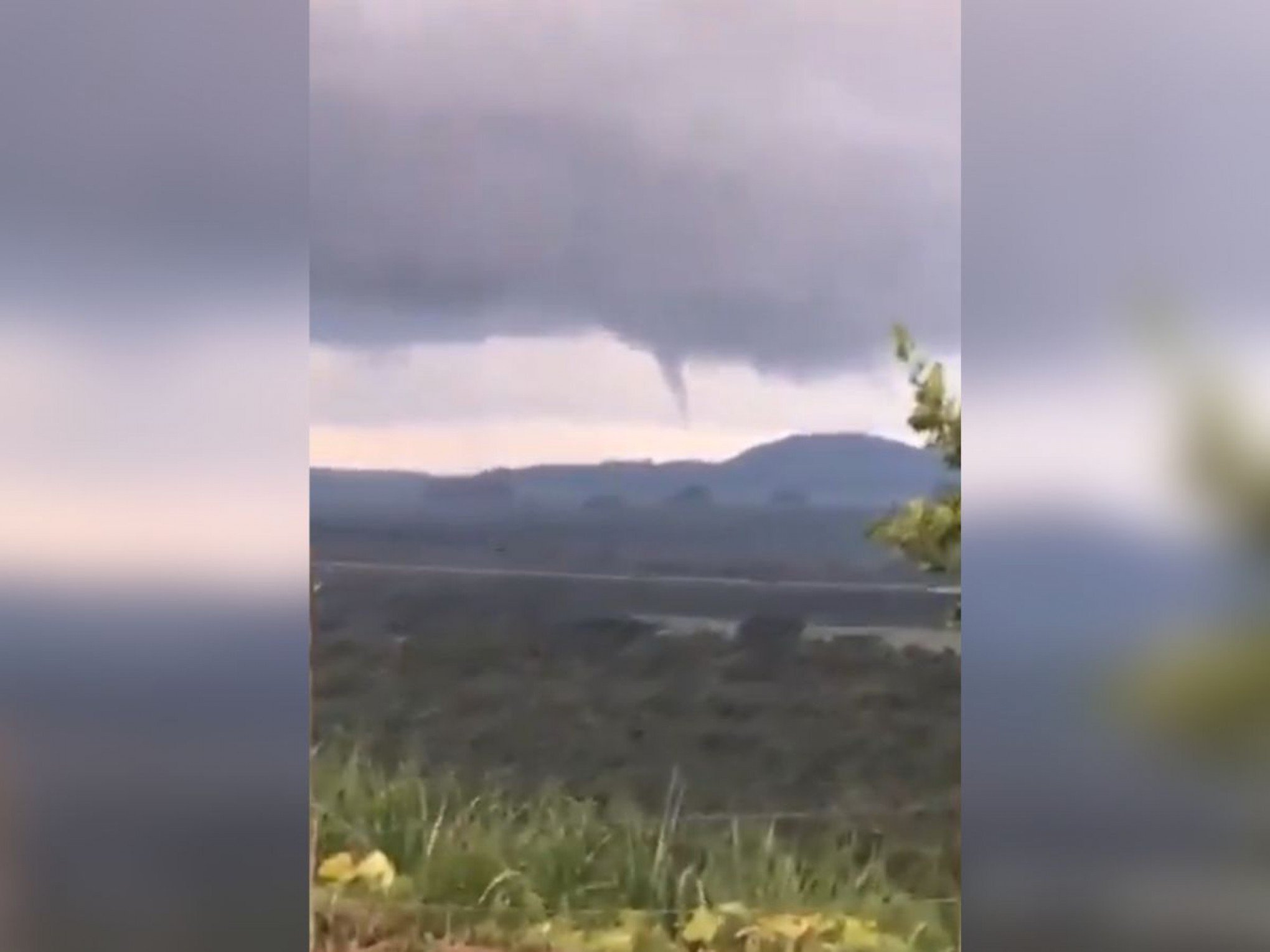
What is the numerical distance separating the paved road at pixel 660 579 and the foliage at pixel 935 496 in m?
0.04

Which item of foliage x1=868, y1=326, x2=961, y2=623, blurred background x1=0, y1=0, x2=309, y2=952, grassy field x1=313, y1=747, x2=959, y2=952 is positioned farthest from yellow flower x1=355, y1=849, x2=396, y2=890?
foliage x1=868, y1=326, x2=961, y2=623

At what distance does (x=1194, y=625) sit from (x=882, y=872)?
0.63 meters

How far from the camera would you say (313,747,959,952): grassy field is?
6.96 ft

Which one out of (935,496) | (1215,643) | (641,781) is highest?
(935,496)

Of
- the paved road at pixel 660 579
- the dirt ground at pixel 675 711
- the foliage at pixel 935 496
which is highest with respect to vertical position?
the foliage at pixel 935 496

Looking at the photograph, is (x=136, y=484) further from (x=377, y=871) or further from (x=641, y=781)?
(x=641, y=781)

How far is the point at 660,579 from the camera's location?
2.13 metres

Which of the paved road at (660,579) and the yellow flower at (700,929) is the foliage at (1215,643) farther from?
the yellow flower at (700,929)

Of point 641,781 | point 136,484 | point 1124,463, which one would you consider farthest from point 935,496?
point 136,484

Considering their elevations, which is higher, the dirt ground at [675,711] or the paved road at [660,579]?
the paved road at [660,579]

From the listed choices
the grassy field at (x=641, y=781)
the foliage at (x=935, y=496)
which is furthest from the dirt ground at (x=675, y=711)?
the foliage at (x=935, y=496)

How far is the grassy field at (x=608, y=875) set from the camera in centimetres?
212

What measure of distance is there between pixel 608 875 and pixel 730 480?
2.19 ft

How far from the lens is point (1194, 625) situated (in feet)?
6.63
